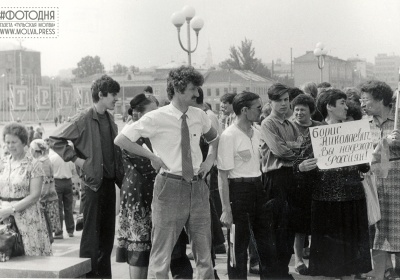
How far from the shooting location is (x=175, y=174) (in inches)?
169

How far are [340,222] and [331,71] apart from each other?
22.1ft

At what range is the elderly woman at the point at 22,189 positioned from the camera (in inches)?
189

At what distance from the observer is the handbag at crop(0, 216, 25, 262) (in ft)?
15.3

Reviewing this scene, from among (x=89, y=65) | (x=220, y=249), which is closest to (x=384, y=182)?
(x=220, y=249)

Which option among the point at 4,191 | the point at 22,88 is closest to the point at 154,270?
the point at 4,191

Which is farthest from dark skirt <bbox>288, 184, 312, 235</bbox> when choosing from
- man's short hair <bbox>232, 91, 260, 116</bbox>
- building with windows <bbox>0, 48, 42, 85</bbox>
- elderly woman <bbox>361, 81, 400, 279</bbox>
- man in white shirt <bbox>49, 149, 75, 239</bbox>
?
man in white shirt <bbox>49, 149, 75, 239</bbox>

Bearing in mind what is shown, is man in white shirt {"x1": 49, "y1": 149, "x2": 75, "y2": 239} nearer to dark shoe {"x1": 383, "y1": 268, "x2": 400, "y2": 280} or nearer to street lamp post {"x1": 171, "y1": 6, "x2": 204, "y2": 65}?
street lamp post {"x1": 171, "y1": 6, "x2": 204, "y2": 65}

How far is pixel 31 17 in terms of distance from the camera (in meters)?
5.17

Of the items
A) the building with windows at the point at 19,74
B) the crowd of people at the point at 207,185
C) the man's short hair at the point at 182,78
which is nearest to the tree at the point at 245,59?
the crowd of people at the point at 207,185

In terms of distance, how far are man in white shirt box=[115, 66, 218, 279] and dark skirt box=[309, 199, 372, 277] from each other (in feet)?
2.96

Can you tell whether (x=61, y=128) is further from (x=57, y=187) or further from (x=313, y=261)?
(x=57, y=187)

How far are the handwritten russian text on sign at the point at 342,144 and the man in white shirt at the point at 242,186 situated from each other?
1.71 ft

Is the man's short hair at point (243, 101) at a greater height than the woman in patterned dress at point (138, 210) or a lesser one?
greater

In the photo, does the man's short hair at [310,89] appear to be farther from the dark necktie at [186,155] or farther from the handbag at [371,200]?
the dark necktie at [186,155]
